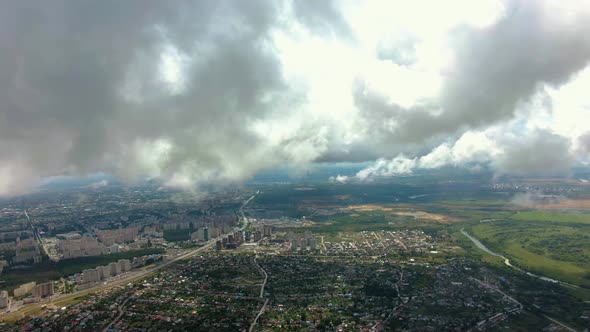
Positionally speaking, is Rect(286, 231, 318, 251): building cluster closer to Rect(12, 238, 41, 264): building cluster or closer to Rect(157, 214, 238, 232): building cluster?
Rect(157, 214, 238, 232): building cluster

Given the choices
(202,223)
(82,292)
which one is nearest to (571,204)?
(202,223)

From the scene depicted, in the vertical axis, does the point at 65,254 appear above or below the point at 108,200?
below

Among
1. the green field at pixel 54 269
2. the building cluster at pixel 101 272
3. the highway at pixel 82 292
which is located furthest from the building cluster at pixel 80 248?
the highway at pixel 82 292

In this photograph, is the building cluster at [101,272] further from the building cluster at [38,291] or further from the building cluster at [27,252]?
the building cluster at [27,252]

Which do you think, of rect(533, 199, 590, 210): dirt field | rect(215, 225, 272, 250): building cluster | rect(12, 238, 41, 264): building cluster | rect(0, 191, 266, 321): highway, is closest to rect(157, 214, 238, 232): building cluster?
rect(215, 225, 272, 250): building cluster

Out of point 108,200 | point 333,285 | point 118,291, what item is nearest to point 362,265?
point 333,285

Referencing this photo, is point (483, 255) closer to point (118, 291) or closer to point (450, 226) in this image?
point (450, 226)
